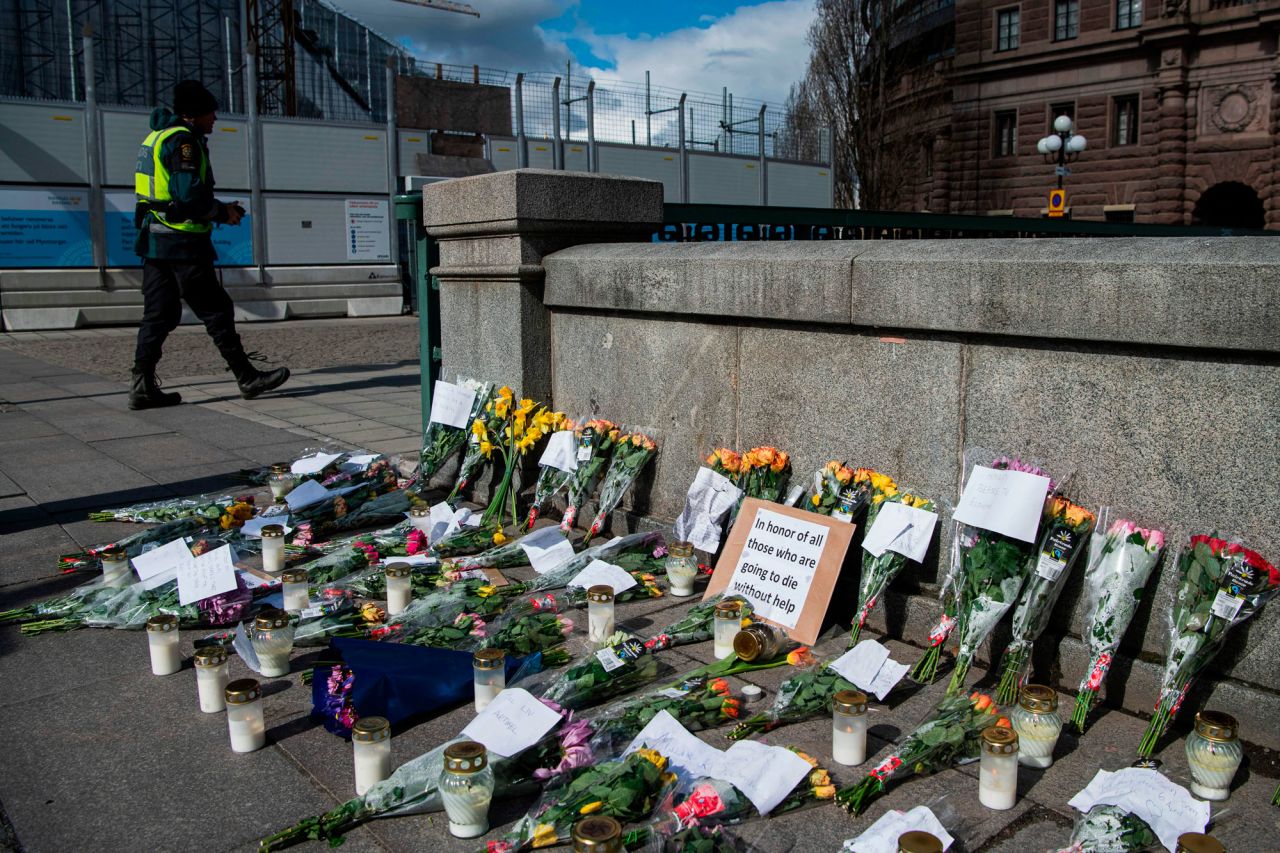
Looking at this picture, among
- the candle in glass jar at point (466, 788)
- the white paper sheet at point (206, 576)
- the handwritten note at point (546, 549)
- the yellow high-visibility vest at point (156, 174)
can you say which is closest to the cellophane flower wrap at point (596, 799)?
the candle in glass jar at point (466, 788)

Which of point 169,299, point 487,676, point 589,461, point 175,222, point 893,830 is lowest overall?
point 893,830

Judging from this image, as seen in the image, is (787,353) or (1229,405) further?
(787,353)

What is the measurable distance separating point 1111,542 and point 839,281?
4.54 ft

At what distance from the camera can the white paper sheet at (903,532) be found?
3.74m

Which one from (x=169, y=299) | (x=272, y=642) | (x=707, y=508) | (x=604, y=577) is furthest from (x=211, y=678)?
(x=169, y=299)

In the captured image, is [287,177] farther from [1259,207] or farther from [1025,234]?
[1259,207]

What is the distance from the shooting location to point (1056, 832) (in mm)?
2574

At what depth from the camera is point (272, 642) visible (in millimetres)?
3590

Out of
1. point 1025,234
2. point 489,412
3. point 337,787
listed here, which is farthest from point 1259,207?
point 337,787

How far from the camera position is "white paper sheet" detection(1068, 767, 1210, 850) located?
252cm

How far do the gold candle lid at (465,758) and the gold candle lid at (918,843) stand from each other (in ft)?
3.23

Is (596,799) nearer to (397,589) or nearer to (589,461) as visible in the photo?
(397,589)

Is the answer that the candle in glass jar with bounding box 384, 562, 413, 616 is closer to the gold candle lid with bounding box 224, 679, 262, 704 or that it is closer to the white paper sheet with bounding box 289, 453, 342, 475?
the gold candle lid with bounding box 224, 679, 262, 704

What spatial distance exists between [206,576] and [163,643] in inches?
25.8
